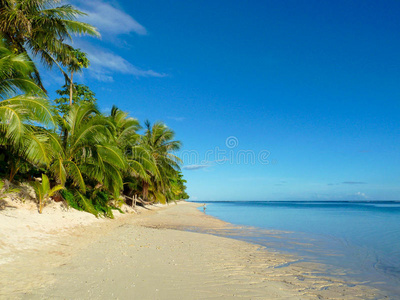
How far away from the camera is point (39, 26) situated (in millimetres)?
10281

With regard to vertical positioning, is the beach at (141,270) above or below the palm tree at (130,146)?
below

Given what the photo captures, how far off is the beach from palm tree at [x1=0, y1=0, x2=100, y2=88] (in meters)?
7.05

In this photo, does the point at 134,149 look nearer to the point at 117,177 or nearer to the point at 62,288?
the point at 117,177

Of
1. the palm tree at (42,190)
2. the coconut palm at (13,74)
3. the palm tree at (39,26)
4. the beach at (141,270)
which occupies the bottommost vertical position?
the beach at (141,270)

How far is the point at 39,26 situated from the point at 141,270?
1069 cm

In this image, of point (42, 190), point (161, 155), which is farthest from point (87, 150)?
point (161, 155)

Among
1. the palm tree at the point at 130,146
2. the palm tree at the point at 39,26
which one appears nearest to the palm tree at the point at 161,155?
the palm tree at the point at 130,146

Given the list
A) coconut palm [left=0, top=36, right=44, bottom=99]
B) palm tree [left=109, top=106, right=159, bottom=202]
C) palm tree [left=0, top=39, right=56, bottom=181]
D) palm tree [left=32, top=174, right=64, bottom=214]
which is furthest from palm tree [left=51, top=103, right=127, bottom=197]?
palm tree [left=109, top=106, right=159, bottom=202]

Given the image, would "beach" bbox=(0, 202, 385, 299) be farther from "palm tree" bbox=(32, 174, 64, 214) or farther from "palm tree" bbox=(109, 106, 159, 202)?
"palm tree" bbox=(109, 106, 159, 202)

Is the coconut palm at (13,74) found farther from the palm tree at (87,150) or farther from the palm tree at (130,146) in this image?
the palm tree at (130,146)

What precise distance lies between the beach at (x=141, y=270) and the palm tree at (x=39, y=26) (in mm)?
7051

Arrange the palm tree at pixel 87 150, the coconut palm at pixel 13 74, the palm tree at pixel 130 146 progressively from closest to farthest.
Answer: the coconut palm at pixel 13 74
the palm tree at pixel 87 150
the palm tree at pixel 130 146

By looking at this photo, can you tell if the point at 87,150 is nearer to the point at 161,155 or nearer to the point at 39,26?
Result: the point at 39,26

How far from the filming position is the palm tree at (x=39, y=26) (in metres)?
9.63
